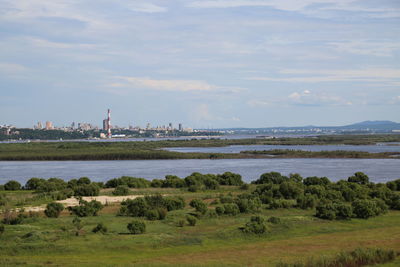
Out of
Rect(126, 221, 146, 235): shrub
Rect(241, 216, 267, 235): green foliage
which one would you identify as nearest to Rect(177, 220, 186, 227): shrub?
Rect(126, 221, 146, 235): shrub

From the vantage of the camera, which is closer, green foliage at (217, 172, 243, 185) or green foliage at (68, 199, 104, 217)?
green foliage at (68, 199, 104, 217)

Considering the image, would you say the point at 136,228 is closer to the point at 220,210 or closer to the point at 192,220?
the point at 192,220

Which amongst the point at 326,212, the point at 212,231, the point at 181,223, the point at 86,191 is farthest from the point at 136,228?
the point at 86,191

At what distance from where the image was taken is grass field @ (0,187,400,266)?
57.8ft

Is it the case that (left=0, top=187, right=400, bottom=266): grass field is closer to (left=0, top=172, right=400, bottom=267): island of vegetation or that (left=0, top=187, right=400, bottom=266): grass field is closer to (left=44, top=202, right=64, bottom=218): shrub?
(left=0, top=172, right=400, bottom=267): island of vegetation

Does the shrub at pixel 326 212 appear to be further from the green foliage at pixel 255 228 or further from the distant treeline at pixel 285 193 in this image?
the green foliage at pixel 255 228

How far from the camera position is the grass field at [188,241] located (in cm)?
1762

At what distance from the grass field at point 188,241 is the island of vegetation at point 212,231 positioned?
0.11ft

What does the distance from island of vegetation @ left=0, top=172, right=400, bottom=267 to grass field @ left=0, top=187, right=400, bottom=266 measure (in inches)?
1.3

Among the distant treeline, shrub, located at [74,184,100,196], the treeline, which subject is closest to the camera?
the distant treeline

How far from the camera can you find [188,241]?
20562 mm

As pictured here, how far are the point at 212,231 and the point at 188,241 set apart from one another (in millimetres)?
2124

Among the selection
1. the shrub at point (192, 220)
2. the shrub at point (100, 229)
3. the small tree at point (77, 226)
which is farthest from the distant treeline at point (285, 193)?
the small tree at point (77, 226)

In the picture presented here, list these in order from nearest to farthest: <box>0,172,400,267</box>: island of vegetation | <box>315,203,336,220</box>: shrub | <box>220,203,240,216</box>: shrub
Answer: <box>0,172,400,267</box>: island of vegetation, <box>315,203,336,220</box>: shrub, <box>220,203,240,216</box>: shrub
